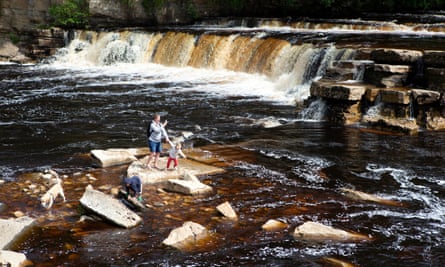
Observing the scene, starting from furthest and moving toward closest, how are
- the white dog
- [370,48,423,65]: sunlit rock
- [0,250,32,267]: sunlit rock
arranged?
[370,48,423,65]: sunlit rock → the white dog → [0,250,32,267]: sunlit rock

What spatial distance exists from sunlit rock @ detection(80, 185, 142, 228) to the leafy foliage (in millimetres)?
27500

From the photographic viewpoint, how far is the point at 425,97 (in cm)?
1723

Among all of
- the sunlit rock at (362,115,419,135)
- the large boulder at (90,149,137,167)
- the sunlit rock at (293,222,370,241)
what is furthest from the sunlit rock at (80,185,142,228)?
the sunlit rock at (362,115,419,135)

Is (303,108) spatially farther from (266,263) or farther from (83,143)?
(266,263)

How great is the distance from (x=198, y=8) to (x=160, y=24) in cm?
260

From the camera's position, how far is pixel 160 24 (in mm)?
37031

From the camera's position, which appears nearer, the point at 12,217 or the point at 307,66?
the point at 12,217

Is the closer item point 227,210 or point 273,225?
point 273,225

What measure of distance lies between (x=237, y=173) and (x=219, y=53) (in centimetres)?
1572

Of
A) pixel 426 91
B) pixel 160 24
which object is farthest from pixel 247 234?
pixel 160 24

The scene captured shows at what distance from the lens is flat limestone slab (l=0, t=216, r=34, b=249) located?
9.28m

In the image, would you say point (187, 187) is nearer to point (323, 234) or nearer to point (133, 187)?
point (133, 187)

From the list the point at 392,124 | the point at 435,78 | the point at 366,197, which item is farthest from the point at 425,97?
the point at 366,197

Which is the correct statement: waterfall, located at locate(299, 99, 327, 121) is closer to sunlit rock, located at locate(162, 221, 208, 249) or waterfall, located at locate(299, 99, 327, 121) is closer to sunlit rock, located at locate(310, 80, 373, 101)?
sunlit rock, located at locate(310, 80, 373, 101)
